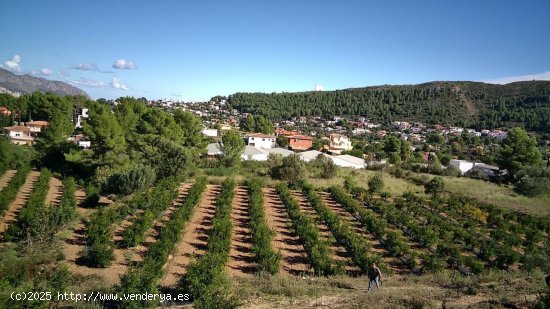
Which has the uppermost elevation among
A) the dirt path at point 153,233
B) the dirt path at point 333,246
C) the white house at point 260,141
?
the white house at point 260,141

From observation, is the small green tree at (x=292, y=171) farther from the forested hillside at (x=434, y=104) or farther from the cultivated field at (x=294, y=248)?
the forested hillside at (x=434, y=104)

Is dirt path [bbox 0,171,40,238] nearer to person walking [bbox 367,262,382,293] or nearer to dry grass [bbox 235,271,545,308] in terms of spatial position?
dry grass [bbox 235,271,545,308]

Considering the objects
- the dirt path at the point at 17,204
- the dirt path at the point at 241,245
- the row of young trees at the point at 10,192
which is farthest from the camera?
the row of young trees at the point at 10,192

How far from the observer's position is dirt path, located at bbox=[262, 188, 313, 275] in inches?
522

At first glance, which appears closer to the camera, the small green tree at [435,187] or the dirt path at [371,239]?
the dirt path at [371,239]

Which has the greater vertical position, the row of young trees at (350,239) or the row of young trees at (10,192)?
the row of young trees at (10,192)

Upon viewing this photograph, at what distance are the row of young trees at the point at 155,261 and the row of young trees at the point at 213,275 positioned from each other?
3.13 ft

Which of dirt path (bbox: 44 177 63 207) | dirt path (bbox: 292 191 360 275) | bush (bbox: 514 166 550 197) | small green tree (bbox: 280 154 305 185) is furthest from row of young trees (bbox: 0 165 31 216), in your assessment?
bush (bbox: 514 166 550 197)

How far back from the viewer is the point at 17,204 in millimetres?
19656

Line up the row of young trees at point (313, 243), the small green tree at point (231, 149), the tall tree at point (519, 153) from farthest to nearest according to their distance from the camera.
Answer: the small green tree at point (231, 149) < the tall tree at point (519, 153) < the row of young trees at point (313, 243)

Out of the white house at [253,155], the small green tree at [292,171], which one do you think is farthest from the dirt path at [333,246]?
the white house at [253,155]

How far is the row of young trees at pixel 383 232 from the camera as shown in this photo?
14672mm

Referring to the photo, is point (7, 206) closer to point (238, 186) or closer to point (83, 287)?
point (83, 287)

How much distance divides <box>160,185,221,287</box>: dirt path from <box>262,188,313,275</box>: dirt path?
3078 mm
